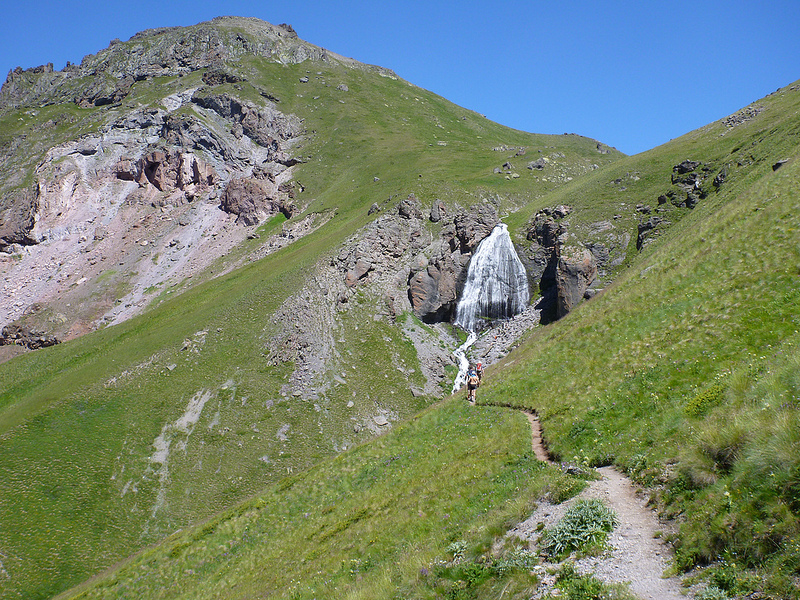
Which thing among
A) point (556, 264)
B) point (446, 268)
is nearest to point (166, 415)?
point (446, 268)

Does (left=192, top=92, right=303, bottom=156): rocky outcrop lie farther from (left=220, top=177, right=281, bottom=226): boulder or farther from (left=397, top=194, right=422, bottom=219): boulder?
(left=397, top=194, right=422, bottom=219): boulder

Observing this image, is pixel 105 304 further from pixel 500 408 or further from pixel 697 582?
pixel 697 582

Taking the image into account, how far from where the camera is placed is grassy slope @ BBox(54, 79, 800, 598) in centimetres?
826

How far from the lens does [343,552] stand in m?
16.4

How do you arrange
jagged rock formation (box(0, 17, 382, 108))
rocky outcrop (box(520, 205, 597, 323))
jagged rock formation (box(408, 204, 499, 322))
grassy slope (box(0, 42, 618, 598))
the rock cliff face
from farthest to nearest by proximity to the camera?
jagged rock formation (box(0, 17, 382, 108)) < the rock cliff face < jagged rock formation (box(408, 204, 499, 322)) < rocky outcrop (box(520, 205, 597, 323)) < grassy slope (box(0, 42, 618, 598))

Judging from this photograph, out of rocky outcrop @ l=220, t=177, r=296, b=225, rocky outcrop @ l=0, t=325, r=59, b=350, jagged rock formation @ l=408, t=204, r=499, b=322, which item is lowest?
jagged rock formation @ l=408, t=204, r=499, b=322

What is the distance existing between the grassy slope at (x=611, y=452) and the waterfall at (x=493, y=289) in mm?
26595

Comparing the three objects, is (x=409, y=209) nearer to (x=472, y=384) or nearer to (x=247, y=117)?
(x=472, y=384)

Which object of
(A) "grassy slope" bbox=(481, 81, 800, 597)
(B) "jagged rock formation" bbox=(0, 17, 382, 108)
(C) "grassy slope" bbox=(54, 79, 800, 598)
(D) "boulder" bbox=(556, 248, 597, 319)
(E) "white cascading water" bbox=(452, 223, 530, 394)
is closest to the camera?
(A) "grassy slope" bbox=(481, 81, 800, 597)

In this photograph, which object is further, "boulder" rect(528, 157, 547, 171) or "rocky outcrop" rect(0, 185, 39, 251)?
"rocky outcrop" rect(0, 185, 39, 251)

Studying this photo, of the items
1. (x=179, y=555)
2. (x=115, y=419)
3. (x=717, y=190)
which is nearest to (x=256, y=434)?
(x=115, y=419)

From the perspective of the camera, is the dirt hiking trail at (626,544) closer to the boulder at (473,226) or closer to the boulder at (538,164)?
the boulder at (473,226)

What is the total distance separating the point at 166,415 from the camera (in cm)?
4578

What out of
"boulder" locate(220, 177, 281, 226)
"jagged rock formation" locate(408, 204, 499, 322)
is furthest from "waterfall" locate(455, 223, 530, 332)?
"boulder" locate(220, 177, 281, 226)
